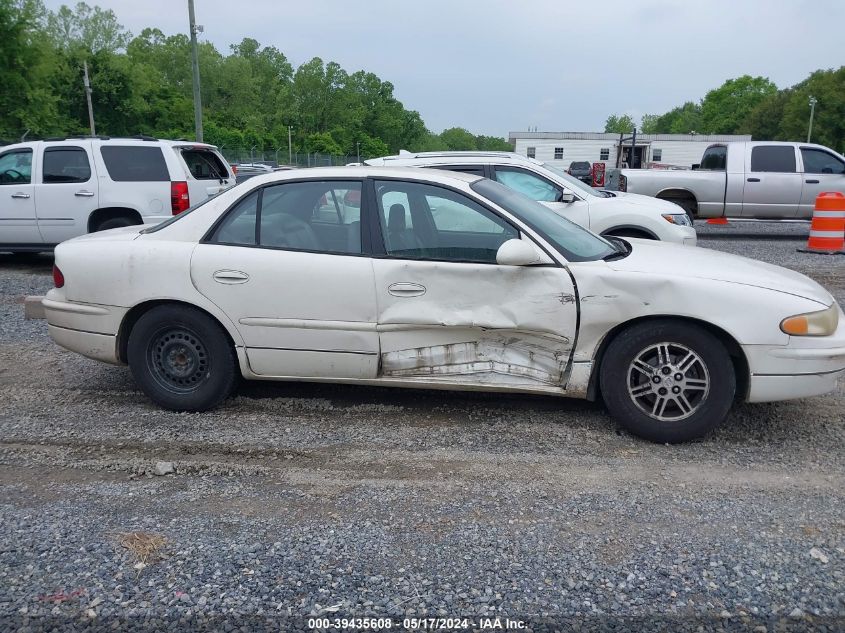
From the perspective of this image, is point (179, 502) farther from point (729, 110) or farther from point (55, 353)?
point (729, 110)

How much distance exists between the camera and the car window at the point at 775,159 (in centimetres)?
1443

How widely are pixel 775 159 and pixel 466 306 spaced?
1263 cm

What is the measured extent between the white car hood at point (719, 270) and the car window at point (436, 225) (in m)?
0.76

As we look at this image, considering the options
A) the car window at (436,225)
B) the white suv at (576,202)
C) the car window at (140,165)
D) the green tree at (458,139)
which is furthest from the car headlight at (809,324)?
the green tree at (458,139)

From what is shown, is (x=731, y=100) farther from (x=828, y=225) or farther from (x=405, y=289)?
(x=405, y=289)

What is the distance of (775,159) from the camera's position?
1447 centimetres

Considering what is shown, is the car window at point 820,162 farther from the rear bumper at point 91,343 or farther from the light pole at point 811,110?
the light pole at point 811,110

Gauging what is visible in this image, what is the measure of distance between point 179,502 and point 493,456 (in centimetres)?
173

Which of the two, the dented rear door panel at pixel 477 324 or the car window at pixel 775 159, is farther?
the car window at pixel 775 159

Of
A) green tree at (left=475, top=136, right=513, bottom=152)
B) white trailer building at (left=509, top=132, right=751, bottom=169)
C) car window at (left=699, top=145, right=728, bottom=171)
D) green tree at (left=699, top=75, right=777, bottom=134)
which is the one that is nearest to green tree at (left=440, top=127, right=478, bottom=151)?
green tree at (left=475, top=136, right=513, bottom=152)

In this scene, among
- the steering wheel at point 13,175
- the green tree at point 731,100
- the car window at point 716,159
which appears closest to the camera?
the steering wheel at point 13,175

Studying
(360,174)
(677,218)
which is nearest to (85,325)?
(360,174)

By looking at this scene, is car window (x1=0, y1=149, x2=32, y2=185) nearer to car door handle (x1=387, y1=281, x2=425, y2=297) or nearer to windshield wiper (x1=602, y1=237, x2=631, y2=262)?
car door handle (x1=387, y1=281, x2=425, y2=297)

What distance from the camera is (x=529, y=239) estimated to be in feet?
14.4
